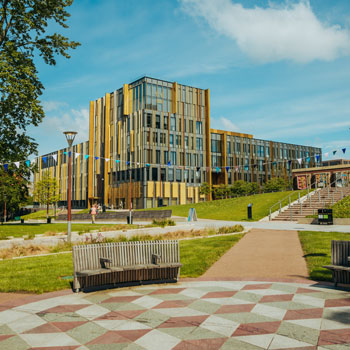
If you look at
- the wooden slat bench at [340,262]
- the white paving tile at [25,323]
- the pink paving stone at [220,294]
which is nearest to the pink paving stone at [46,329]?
the white paving tile at [25,323]

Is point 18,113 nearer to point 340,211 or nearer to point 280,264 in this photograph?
point 280,264

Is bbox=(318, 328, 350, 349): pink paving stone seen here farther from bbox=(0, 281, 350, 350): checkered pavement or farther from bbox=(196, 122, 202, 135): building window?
bbox=(196, 122, 202, 135): building window

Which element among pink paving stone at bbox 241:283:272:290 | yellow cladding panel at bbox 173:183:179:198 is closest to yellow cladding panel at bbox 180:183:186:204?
yellow cladding panel at bbox 173:183:179:198

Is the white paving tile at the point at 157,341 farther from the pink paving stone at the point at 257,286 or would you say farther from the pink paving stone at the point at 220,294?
the pink paving stone at the point at 257,286

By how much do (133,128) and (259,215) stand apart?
4126 cm

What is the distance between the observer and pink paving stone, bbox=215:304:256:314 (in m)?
6.22

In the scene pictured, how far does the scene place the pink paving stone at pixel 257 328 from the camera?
513 cm

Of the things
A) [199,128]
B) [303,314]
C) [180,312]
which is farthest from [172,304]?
[199,128]

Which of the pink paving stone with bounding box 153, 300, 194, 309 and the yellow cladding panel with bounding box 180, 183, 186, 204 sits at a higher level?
the yellow cladding panel with bounding box 180, 183, 186, 204

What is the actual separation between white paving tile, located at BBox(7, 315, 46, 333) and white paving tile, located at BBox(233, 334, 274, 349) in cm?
322

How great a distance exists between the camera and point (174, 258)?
28.9ft

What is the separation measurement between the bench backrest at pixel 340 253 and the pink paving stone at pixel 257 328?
10.7ft

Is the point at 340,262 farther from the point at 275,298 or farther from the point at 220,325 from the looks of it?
the point at 220,325

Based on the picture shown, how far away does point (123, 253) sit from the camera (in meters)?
8.41
